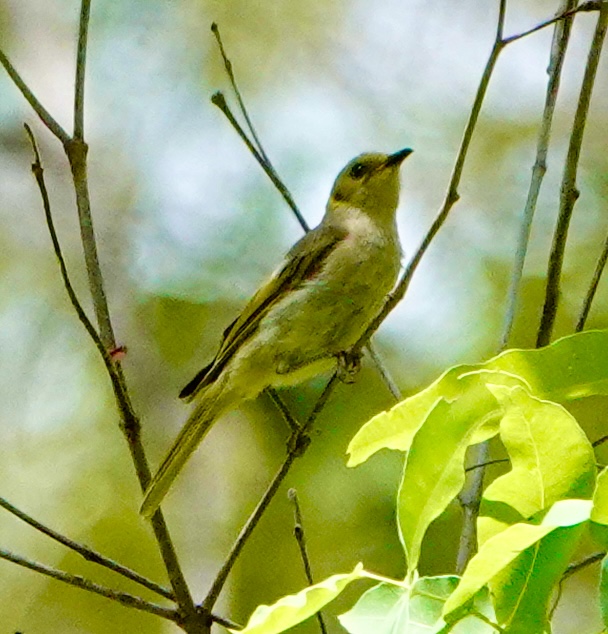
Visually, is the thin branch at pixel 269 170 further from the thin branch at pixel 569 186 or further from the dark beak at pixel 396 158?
the dark beak at pixel 396 158

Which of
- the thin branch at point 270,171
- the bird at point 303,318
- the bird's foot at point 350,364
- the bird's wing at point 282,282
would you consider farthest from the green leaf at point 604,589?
the bird's wing at point 282,282

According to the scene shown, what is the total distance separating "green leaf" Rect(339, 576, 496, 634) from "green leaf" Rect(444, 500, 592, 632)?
0.09 m

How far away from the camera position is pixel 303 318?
4535 mm

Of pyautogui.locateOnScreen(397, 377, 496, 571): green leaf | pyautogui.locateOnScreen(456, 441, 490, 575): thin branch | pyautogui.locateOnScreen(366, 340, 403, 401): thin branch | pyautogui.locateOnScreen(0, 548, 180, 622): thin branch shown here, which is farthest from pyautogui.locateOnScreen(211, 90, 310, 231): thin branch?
pyautogui.locateOnScreen(397, 377, 496, 571): green leaf

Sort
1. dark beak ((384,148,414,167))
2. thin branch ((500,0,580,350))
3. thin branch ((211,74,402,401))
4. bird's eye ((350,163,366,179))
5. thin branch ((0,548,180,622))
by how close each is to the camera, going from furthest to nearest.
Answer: bird's eye ((350,163,366,179))
dark beak ((384,148,414,167))
thin branch ((211,74,402,401))
thin branch ((500,0,580,350))
thin branch ((0,548,180,622))

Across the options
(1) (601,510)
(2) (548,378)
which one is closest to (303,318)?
(2) (548,378)

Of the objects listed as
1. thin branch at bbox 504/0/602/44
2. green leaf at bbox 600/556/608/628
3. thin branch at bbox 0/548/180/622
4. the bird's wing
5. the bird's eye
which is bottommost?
green leaf at bbox 600/556/608/628

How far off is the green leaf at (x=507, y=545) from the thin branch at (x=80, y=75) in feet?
6.36

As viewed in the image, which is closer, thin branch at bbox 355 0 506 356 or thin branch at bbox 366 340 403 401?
thin branch at bbox 355 0 506 356

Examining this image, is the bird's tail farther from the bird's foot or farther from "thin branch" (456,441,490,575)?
"thin branch" (456,441,490,575)

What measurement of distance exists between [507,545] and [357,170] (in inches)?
161

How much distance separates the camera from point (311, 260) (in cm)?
480

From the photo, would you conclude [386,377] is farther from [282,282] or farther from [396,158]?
[396,158]

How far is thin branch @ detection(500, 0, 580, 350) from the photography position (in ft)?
9.50
